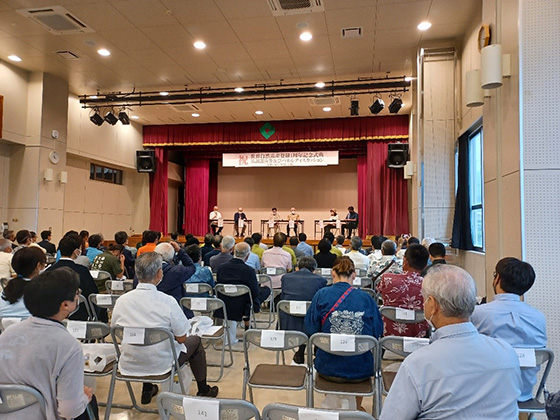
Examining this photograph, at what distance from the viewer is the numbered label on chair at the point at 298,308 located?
3.11 m

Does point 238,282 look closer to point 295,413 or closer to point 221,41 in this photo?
point 295,413

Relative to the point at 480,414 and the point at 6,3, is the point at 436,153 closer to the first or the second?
the point at 480,414

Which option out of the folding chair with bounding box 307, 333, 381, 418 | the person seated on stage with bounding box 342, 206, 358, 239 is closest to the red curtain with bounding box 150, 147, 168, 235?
the person seated on stage with bounding box 342, 206, 358, 239

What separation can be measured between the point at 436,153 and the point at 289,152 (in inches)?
261

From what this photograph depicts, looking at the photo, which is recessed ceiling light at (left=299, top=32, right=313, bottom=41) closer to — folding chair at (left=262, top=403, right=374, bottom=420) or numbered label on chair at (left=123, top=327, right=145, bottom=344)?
numbered label on chair at (left=123, top=327, right=145, bottom=344)

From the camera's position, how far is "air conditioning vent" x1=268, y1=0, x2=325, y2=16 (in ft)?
19.4

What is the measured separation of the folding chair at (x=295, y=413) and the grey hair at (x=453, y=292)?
449 mm

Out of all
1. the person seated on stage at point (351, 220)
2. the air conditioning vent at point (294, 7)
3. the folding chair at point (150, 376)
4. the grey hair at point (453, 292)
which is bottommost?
the folding chair at point (150, 376)

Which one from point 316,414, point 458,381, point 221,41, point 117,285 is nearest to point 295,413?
point 316,414

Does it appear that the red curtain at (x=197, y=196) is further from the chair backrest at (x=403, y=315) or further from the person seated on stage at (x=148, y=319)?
the chair backrest at (x=403, y=315)

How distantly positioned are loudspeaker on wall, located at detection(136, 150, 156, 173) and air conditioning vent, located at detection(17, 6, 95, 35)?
20.4 ft

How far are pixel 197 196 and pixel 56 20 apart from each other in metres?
8.69

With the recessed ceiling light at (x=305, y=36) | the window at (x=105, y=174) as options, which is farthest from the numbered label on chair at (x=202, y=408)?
the window at (x=105, y=174)

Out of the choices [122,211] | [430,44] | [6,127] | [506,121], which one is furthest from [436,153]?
[122,211]
